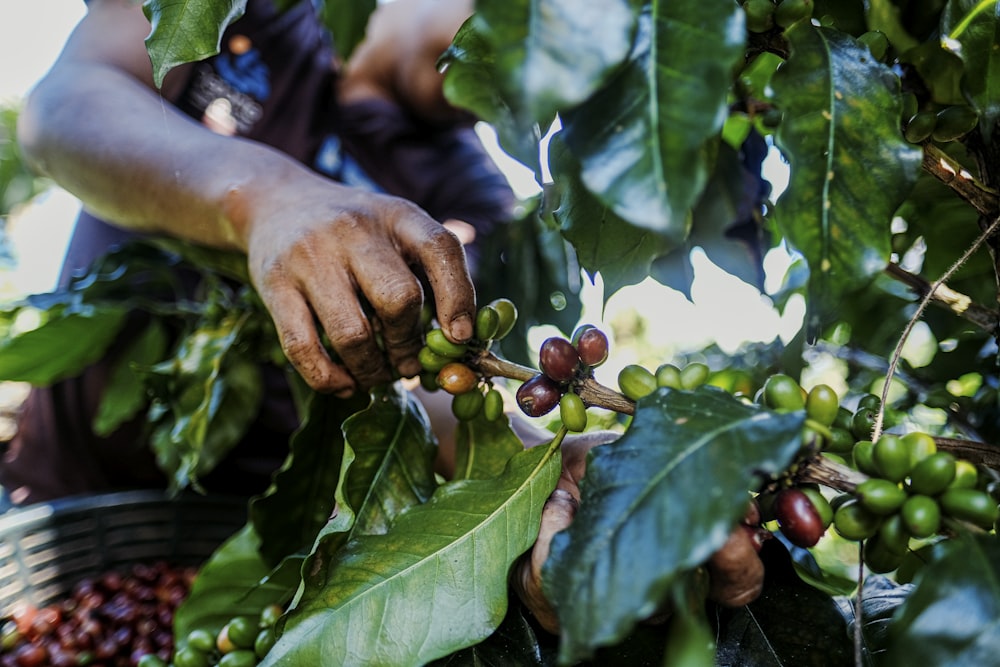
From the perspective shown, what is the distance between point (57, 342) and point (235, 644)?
72 cm

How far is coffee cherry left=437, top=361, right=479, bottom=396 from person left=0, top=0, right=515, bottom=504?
36 millimetres

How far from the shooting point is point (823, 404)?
1.64ft

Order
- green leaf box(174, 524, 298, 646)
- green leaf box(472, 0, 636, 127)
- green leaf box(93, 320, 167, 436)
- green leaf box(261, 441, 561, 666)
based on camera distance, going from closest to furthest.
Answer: green leaf box(472, 0, 636, 127), green leaf box(261, 441, 561, 666), green leaf box(174, 524, 298, 646), green leaf box(93, 320, 167, 436)

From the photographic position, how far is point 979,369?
0.97 metres

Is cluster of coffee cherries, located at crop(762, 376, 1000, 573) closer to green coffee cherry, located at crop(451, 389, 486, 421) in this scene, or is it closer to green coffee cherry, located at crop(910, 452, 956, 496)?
green coffee cherry, located at crop(910, 452, 956, 496)

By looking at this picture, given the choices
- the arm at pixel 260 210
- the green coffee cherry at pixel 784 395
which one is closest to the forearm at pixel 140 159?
the arm at pixel 260 210

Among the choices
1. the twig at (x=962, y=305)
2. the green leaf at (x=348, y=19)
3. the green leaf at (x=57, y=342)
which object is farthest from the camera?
the green leaf at (x=57, y=342)

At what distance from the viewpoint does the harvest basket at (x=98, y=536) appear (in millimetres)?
1256

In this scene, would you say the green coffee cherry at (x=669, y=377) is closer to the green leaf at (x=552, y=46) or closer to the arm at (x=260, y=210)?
the arm at (x=260, y=210)

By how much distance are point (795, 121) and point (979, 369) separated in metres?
0.71

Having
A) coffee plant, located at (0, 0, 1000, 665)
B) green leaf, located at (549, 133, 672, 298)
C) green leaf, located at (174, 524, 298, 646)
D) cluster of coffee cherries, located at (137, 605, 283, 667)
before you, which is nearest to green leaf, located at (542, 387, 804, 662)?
coffee plant, located at (0, 0, 1000, 665)

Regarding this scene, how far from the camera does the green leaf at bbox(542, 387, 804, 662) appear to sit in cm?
35

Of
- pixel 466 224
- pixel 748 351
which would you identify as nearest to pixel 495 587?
pixel 748 351

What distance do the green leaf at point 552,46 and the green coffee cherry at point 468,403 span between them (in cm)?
39
